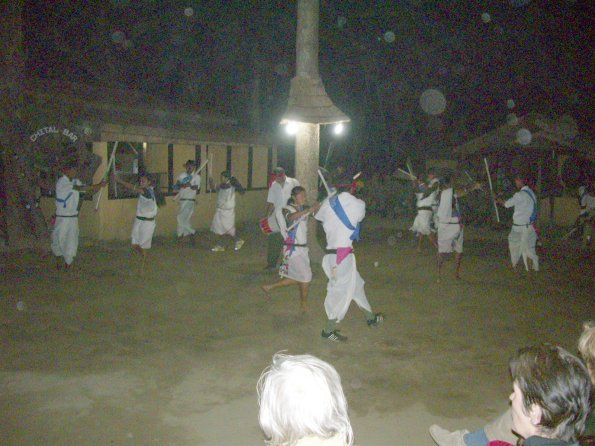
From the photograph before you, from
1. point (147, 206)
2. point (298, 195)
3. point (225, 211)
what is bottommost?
point (225, 211)

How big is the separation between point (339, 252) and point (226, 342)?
5.42 ft

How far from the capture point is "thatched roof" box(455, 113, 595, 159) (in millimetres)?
15617

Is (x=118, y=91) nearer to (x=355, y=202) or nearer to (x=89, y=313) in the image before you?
(x=89, y=313)

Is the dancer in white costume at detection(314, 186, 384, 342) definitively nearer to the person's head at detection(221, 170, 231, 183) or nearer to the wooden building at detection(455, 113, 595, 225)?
the person's head at detection(221, 170, 231, 183)

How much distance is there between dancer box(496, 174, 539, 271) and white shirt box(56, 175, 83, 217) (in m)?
7.21

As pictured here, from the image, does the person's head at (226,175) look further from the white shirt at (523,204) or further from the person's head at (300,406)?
the person's head at (300,406)

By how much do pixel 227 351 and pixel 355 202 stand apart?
87.4 inches

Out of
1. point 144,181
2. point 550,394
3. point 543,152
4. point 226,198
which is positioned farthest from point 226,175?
point 543,152

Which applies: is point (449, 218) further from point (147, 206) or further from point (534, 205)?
point (147, 206)

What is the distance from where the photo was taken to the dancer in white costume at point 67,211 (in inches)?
385

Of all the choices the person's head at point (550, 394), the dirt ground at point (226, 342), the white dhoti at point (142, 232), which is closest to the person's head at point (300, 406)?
the person's head at point (550, 394)

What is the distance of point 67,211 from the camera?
32.4 feet

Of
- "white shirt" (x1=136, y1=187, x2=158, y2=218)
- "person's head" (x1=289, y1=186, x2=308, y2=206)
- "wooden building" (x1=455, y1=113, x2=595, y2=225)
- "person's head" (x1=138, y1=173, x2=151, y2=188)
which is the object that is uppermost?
"wooden building" (x1=455, y1=113, x2=595, y2=225)

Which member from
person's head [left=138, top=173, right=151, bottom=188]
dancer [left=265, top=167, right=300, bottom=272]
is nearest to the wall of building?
person's head [left=138, top=173, right=151, bottom=188]
